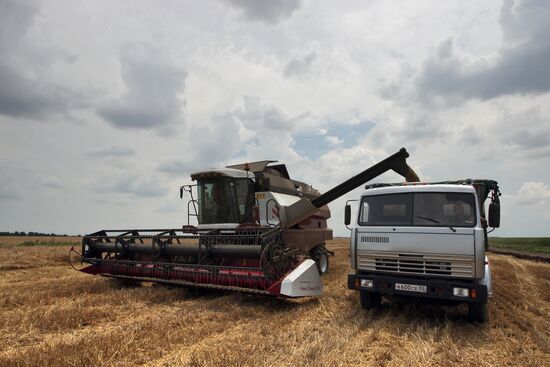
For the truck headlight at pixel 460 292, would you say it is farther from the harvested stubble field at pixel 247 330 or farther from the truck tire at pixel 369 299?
the truck tire at pixel 369 299

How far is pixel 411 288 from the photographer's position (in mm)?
6359

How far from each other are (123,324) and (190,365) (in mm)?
2076

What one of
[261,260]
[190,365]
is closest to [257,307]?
[261,260]

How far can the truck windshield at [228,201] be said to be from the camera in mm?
11664

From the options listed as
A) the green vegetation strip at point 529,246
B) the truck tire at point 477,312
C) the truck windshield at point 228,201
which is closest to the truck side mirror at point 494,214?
the truck tire at point 477,312

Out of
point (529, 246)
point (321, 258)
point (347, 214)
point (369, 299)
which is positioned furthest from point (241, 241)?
point (529, 246)

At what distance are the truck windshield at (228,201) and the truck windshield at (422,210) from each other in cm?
497

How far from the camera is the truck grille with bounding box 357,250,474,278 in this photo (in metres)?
6.16

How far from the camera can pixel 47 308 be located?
6.75m

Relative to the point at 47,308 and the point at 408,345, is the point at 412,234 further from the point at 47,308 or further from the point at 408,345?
the point at 47,308

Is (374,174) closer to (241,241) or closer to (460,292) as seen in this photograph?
(241,241)

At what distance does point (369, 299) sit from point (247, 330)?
2513mm

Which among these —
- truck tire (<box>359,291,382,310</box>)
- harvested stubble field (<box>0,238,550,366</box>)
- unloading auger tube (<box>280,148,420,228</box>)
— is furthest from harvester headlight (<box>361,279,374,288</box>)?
unloading auger tube (<box>280,148,420,228</box>)

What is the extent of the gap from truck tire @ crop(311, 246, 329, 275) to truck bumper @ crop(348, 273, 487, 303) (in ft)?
19.9
